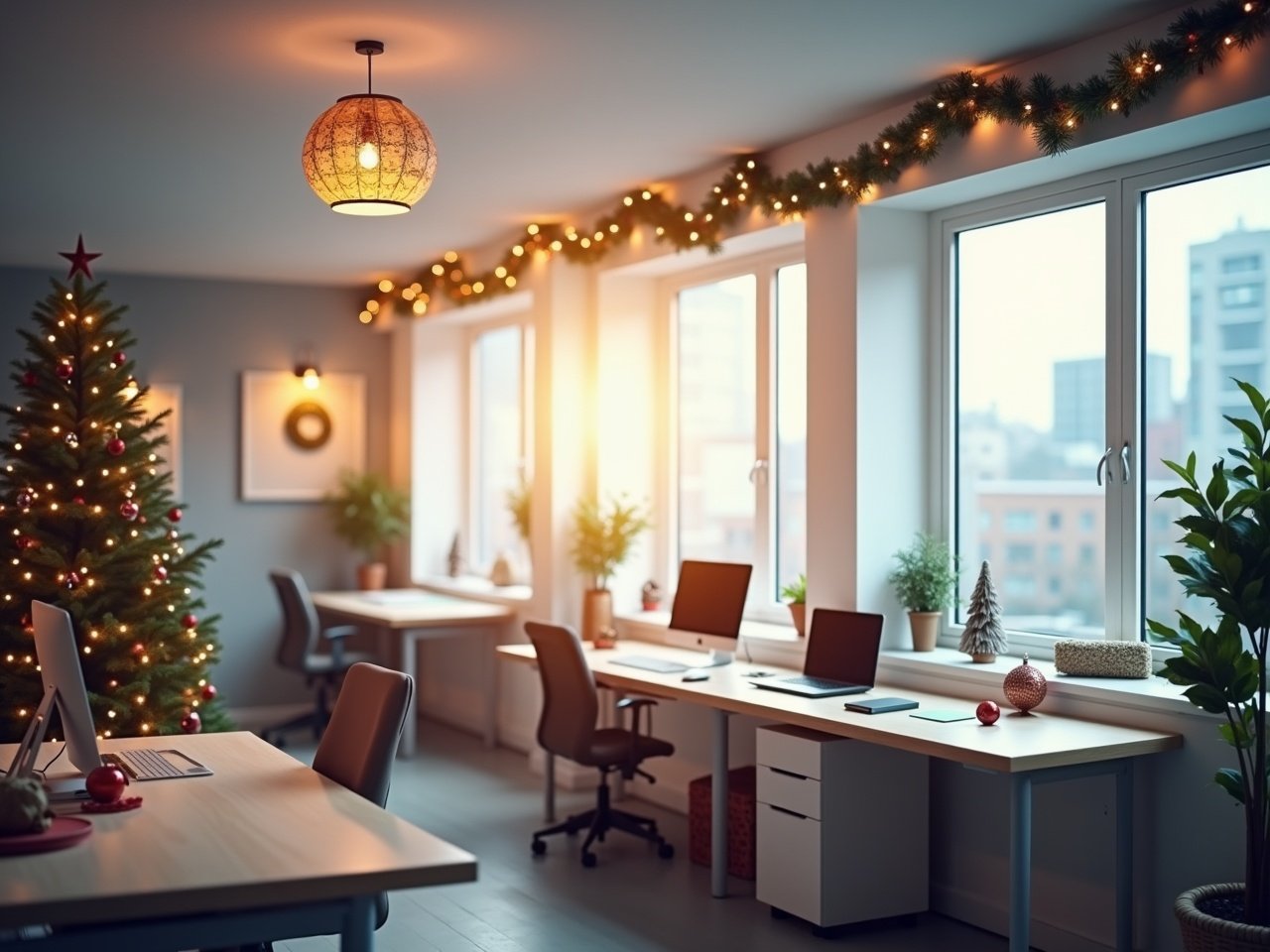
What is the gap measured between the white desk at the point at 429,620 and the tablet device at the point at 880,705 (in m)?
3.23

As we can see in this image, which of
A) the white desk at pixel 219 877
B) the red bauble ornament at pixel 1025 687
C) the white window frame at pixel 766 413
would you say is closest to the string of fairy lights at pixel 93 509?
the white desk at pixel 219 877

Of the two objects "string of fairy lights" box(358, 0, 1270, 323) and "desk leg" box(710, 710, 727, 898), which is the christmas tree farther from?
"string of fairy lights" box(358, 0, 1270, 323)

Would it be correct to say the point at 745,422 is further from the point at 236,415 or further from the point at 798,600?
the point at 236,415

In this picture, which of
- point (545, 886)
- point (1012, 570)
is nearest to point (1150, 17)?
point (1012, 570)

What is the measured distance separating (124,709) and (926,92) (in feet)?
11.0

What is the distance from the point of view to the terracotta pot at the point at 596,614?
20.8 feet

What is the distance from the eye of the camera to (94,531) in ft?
15.7

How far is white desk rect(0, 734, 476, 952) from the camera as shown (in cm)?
222

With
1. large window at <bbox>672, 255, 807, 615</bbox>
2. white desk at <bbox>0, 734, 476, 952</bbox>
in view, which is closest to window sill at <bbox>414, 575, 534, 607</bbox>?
Answer: large window at <bbox>672, 255, 807, 615</bbox>

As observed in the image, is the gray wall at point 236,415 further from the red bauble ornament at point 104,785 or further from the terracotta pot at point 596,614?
the red bauble ornament at point 104,785

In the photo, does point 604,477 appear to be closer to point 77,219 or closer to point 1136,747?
point 77,219

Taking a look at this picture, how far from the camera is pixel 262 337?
8453mm

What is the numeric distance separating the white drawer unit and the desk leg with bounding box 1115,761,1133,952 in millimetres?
783

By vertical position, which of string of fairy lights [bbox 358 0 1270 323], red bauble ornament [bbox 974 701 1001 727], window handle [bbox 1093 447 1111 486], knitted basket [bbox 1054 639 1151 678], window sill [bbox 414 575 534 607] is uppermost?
string of fairy lights [bbox 358 0 1270 323]
